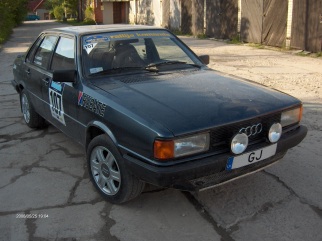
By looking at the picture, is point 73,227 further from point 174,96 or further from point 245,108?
point 245,108

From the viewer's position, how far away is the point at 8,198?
11.5 feet

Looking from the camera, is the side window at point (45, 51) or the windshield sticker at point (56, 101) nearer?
the windshield sticker at point (56, 101)

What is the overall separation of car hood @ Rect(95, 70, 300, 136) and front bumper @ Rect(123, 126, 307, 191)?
0.85 ft

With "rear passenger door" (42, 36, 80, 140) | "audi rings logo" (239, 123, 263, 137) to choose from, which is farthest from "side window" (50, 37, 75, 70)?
"audi rings logo" (239, 123, 263, 137)

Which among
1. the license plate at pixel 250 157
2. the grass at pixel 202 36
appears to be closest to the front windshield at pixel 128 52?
the license plate at pixel 250 157

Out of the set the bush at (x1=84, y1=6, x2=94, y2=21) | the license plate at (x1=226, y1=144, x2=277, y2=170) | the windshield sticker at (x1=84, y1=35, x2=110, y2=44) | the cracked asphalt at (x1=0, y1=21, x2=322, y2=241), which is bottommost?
the cracked asphalt at (x1=0, y1=21, x2=322, y2=241)

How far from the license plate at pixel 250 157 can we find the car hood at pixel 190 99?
0.30 metres

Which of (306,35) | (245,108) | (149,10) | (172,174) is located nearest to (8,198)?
(172,174)

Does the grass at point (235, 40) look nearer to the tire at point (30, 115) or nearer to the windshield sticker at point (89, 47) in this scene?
the tire at point (30, 115)

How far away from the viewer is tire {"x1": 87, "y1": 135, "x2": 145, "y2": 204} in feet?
9.98

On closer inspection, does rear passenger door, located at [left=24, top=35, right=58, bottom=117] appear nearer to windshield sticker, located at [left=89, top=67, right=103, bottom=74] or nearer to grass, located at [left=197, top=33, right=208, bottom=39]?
windshield sticker, located at [left=89, top=67, right=103, bottom=74]

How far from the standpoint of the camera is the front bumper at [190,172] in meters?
2.68

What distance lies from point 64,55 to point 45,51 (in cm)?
69

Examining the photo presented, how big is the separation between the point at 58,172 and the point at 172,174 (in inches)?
72.1
